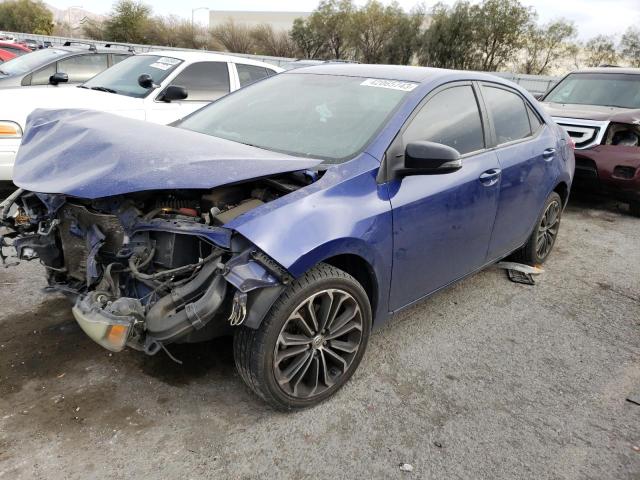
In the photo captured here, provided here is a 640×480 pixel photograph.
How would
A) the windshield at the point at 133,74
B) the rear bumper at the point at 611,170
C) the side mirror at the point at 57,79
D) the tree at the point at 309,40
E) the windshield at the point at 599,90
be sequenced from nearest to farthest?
1. the windshield at the point at 133,74
2. the rear bumper at the point at 611,170
3. the side mirror at the point at 57,79
4. the windshield at the point at 599,90
5. the tree at the point at 309,40

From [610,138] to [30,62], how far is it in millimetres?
8448

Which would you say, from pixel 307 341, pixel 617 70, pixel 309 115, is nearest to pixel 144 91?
pixel 309 115

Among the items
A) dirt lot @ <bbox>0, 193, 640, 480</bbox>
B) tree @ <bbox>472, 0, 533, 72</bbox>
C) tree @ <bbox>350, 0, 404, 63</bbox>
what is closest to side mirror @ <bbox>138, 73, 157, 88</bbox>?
dirt lot @ <bbox>0, 193, 640, 480</bbox>

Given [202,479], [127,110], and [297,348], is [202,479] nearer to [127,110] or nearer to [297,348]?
[297,348]

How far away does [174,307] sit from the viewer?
89.5 inches

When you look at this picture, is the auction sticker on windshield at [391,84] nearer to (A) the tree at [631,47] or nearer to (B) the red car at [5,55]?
(B) the red car at [5,55]

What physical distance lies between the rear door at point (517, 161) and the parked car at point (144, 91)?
117 inches

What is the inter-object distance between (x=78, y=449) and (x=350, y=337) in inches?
54.8

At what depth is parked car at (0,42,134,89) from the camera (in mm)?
6820

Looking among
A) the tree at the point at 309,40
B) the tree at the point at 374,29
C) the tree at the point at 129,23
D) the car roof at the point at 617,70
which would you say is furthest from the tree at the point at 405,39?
the car roof at the point at 617,70

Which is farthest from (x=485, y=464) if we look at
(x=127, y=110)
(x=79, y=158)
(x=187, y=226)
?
(x=127, y=110)

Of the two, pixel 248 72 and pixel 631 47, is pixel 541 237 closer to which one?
pixel 248 72

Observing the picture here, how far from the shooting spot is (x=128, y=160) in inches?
94.7

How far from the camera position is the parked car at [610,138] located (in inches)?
249
